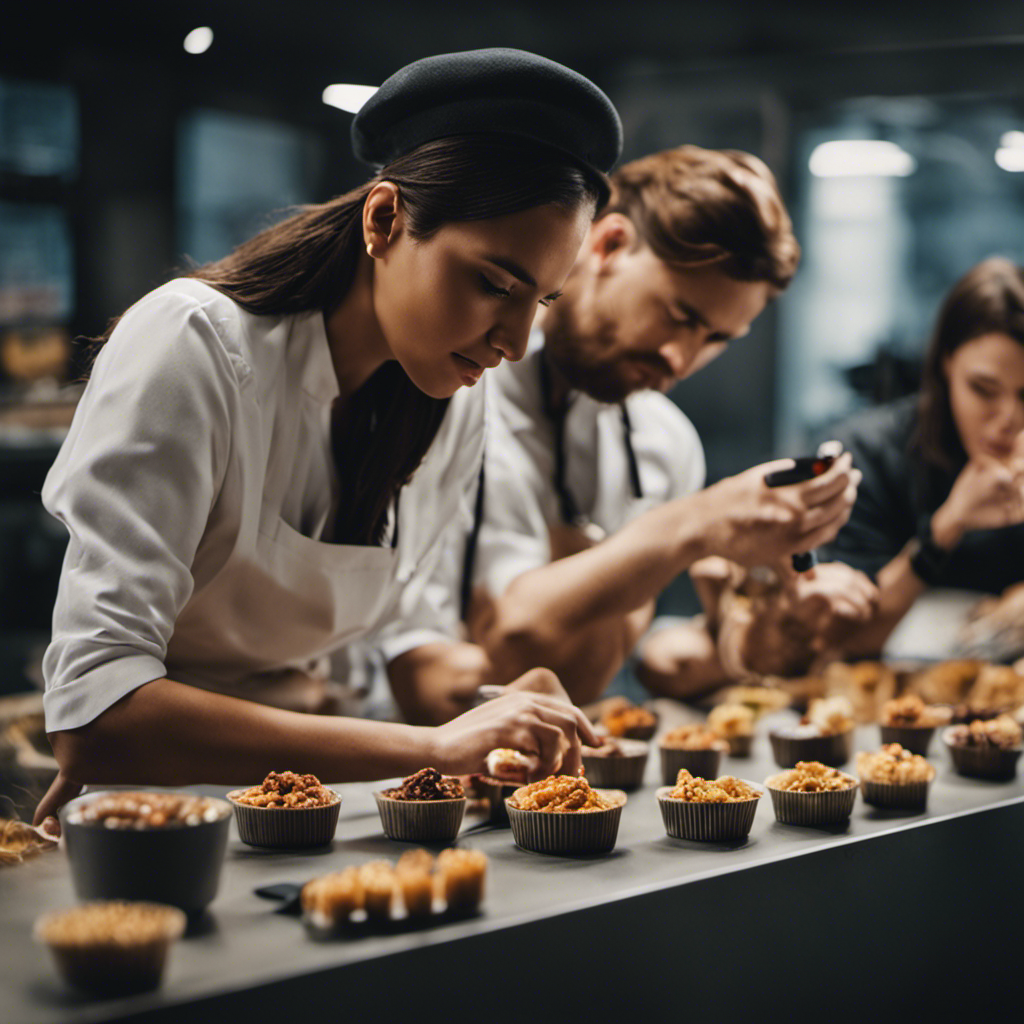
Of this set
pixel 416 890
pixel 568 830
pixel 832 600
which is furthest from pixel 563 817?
pixel 832 600

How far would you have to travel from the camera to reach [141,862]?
918 mm

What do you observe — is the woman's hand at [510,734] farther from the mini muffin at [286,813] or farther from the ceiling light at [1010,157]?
the ceiling light at [1010,157]

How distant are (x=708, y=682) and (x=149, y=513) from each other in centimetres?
134

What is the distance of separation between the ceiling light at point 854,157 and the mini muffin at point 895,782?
5.05ft

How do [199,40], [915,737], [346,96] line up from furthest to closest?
[199,40] < [346,96] < [915,737]

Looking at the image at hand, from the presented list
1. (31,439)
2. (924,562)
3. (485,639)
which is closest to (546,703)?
(485,639)

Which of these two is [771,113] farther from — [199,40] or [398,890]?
[398,890]

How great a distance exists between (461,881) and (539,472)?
3.98ft

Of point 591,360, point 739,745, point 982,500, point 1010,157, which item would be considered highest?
point 1010,157

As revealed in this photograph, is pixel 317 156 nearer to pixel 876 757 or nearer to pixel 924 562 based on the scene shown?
pixel 924 562

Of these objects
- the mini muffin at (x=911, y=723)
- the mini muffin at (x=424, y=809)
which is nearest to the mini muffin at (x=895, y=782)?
the mini muffin at (x=911, y=723)

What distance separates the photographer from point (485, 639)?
1.93 meters

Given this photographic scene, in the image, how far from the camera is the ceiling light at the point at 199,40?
8.52 feet

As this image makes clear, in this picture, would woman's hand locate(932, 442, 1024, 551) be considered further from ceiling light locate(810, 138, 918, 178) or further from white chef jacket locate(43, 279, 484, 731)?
white chef jacket locate(43, 279, 484, 731)
